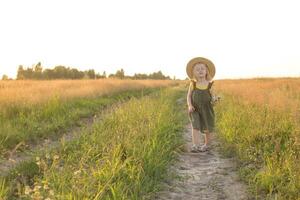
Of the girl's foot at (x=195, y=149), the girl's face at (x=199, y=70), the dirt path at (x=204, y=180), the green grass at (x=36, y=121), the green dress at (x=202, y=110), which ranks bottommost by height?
the dirt path at (x=204, y=180)

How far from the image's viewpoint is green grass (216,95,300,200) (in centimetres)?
550

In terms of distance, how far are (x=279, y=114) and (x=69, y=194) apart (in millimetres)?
5918

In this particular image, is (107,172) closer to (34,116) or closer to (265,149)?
(265,149)

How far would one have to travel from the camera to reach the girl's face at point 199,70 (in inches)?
337

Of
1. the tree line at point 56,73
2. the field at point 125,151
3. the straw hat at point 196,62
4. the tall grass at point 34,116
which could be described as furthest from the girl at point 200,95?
the tree line at point 56,73

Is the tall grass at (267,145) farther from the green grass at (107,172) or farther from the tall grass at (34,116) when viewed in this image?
the tall grass at (34,116)

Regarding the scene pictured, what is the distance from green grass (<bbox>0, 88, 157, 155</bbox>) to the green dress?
3540 millimetres

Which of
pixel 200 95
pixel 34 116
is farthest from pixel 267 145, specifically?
pixel 34 116

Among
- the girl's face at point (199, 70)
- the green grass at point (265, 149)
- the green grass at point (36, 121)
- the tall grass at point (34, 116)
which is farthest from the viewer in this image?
the tall grass at point (34, 116)

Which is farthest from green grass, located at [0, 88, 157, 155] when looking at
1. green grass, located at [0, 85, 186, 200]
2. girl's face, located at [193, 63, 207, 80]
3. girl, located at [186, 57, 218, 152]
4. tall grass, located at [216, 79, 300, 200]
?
tall grass, located at [216, 79, 300, 200]

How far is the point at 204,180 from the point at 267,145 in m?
1.70

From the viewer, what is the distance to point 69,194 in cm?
430

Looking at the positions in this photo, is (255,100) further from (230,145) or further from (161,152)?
(161,152)

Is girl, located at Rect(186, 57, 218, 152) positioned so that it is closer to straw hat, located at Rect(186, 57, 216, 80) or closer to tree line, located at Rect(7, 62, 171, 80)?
straw hat, located at Rect(186, 57, 216, 80)
